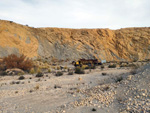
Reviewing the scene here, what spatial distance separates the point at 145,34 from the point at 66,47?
2212 cm

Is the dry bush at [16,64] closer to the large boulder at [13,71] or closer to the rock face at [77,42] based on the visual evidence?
the large boulder at [13,71]

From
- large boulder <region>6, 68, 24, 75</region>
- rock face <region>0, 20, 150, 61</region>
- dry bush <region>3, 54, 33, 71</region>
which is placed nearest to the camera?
large boulder <region>6, 68, 24, 75</region>

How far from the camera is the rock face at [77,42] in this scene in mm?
29552

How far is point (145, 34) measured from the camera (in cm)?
3866

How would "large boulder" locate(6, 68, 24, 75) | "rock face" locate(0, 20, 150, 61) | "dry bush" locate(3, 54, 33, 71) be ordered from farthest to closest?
"rock face" locate(0, 20, 150, 61), "dry bush" locate(3, 54, 33, 71), "large boulder" locate(6, 68, 24, 75)

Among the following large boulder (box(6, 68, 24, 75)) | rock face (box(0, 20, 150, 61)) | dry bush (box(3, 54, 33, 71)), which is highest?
rock face (box(0, 20, 150, 61))

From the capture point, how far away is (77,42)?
35.7 metres

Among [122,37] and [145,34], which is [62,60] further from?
[145,34]

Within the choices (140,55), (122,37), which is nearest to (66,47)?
(122,37)

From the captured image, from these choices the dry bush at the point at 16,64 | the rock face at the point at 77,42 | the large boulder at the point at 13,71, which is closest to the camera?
the large boulder at the point at 13,71

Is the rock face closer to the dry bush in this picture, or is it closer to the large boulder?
the dry bush

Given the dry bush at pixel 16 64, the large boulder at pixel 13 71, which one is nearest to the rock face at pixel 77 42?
the dry bush at pixel 16 64

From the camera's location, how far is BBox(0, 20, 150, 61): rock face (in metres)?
29.6

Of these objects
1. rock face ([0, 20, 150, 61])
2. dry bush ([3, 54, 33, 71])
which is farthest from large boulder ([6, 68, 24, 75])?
rock face ([0, 20, 150, 61])
